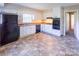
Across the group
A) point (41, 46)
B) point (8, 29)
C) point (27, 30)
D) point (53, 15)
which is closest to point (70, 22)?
point (53, 15)

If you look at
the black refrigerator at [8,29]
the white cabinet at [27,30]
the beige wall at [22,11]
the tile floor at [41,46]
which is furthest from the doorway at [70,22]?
the black refrigerator at [8,29]

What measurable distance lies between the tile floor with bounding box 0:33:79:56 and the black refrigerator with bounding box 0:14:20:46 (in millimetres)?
123

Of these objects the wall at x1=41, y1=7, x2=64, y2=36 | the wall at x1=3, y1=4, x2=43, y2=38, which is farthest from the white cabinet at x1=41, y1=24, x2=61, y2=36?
the wall at x1=3, y1=4, x2=43, y2=38

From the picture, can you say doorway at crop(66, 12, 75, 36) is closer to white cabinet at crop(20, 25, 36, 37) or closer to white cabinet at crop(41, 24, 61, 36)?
white cabinet at crop(41, 24, 61, 36)

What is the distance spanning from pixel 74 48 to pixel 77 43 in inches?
6.0

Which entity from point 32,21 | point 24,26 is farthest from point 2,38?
point 32,21

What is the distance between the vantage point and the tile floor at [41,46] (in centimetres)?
253

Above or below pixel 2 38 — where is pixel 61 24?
above

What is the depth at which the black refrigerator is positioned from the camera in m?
2.61

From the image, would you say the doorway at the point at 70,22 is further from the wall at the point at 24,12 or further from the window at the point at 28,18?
the window at the point at 28,18

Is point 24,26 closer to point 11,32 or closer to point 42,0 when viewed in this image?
point 11,32

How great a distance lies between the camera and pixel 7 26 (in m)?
2.92

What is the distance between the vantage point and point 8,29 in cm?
285

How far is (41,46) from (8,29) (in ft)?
2.91
